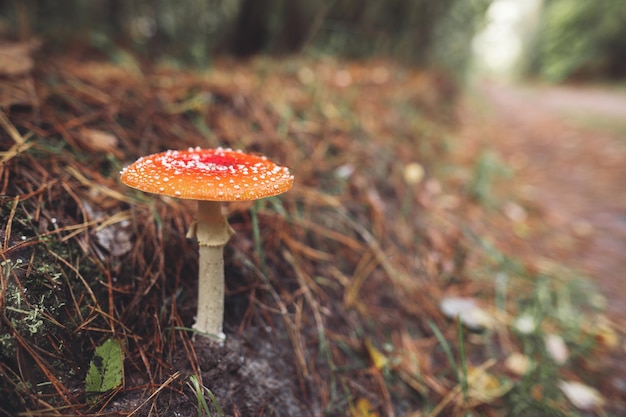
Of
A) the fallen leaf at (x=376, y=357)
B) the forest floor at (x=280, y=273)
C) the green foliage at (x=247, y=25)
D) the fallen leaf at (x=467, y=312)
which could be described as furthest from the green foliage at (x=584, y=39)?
the fallen leaf at (x=376, y=357)

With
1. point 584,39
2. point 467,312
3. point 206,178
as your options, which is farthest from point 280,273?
point 584,39

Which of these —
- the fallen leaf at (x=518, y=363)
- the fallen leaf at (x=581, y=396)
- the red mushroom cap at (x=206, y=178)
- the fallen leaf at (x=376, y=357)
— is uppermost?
the red mushroom cap at (x=206, y=178)

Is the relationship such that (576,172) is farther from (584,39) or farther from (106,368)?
(584,39)

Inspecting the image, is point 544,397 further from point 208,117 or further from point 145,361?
point 208,117

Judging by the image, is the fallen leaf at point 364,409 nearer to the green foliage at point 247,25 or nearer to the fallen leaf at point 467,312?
the fallen leaf at point 467,312

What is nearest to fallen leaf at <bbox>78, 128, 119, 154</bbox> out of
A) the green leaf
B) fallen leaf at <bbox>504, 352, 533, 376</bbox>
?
the green leaf

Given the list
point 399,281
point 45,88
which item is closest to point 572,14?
point 399,281

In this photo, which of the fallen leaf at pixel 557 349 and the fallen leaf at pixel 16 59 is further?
the fallen leaf at pixel 557 349

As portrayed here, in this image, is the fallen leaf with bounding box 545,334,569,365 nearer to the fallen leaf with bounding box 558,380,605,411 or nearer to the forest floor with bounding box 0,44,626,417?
the forest floor with bounding box 0,44,626,417
